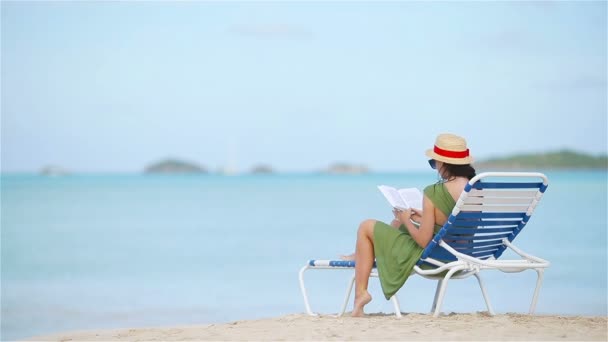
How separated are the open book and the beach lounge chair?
0.85ft

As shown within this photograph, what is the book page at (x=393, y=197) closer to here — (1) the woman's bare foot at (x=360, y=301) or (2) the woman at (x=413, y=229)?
(2) the woman at (x=413, y=229)

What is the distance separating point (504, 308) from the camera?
9.36 metres

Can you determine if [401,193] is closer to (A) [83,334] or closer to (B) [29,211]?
(A) [83,334]

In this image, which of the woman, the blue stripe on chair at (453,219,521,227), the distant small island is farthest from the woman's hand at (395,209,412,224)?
the distant small island

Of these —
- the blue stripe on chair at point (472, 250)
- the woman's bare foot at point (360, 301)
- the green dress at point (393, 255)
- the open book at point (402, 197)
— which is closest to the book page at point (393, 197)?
the open book at point (402, 197)

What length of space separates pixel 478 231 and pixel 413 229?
36 centimetres

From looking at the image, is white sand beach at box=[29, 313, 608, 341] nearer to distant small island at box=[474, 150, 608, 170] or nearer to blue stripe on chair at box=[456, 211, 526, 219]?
blue stripe on chair at box=[456, 211, 526, 219]

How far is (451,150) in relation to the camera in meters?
5.25

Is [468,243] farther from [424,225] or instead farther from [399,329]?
[399,329]

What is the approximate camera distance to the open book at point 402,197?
17.1 feet

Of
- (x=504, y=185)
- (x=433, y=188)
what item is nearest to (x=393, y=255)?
(x=433, y=188)

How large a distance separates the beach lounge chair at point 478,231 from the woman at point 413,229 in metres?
0.08

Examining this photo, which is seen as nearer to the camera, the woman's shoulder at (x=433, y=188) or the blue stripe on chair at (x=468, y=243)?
the woman's shoulder at (x=433, y=188)

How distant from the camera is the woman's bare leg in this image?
5.36 meters
